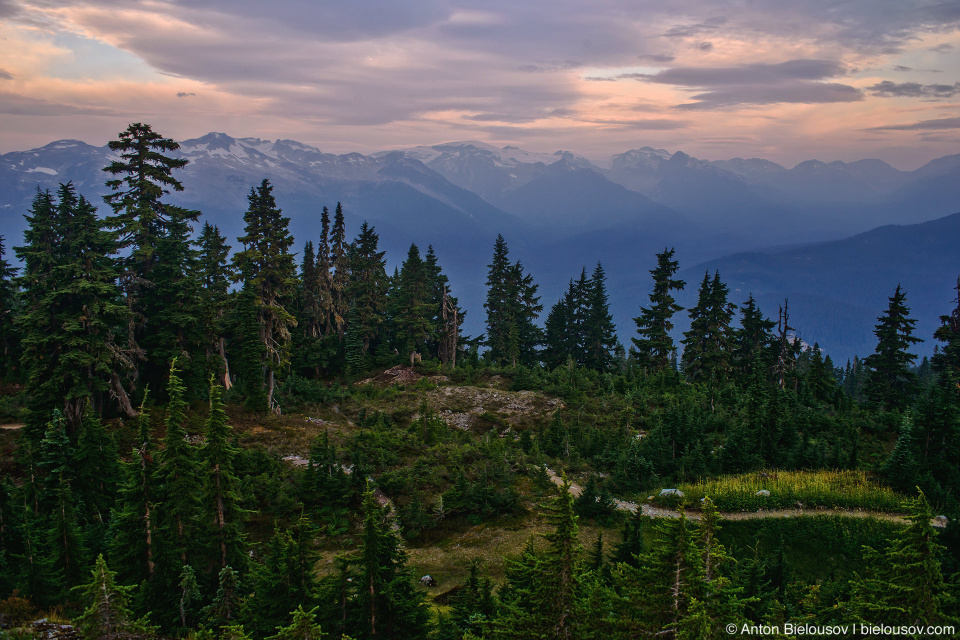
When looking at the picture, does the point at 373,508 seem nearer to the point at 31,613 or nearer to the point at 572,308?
the point at 31,613

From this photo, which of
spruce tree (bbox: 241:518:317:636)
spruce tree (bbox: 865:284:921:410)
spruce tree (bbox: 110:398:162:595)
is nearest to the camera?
spruce tree (bbox: 241:518:317:636)

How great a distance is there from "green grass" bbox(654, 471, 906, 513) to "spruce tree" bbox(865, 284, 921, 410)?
2801cm

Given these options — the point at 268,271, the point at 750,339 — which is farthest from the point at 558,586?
the point at 750,339

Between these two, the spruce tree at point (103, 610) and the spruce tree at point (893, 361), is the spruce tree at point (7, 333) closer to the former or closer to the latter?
→ the spruce tree at point (103, 610)

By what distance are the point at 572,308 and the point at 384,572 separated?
176 ft

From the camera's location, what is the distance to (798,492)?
23.9 metres

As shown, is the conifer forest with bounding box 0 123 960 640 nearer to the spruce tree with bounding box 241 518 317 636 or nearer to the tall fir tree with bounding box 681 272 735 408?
the spruce tree with bounding box 241 518 317 636

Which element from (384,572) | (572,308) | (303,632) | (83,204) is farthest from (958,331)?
(83,204)

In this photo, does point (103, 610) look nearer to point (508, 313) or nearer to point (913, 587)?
point (913, 587)

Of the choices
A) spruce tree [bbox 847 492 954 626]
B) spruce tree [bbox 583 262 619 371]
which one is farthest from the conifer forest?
spruce tree [bbox 583 262 619 371]

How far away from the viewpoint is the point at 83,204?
1275 inches

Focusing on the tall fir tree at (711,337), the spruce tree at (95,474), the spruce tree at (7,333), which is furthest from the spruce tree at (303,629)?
the tall fir tree at (711,337)

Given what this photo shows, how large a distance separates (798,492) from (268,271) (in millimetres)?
35260

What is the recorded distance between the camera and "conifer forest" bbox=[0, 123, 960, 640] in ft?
30.8
